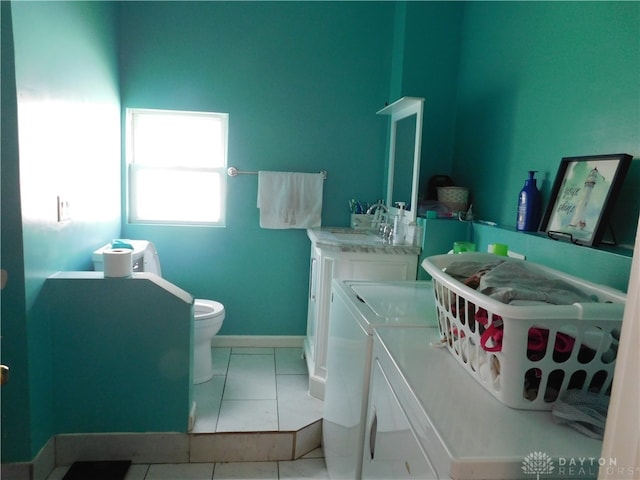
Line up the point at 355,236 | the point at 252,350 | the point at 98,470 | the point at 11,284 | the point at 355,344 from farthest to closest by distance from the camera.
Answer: the point at 252,350, the point at 355,236, the point at 98,470, the point at 11,284, the point at 355,344

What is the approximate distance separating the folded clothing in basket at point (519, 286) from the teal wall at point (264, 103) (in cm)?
190

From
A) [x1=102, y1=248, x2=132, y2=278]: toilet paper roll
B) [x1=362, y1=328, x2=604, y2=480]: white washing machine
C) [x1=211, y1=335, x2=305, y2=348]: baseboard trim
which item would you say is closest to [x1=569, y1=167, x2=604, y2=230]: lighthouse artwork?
[x1=362, y1=328, x2=604, y2=480]: white washing machine

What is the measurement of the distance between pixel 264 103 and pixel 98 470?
2.31m

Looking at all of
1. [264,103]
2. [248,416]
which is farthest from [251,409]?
[264,103]

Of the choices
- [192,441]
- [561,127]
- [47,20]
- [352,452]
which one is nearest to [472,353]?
[352,452]

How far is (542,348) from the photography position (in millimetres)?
849

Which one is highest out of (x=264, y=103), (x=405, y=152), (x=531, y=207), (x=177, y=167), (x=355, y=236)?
(x=264, y=103)

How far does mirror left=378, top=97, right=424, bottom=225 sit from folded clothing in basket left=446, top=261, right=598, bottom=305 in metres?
1.21

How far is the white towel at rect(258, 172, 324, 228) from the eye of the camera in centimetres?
290

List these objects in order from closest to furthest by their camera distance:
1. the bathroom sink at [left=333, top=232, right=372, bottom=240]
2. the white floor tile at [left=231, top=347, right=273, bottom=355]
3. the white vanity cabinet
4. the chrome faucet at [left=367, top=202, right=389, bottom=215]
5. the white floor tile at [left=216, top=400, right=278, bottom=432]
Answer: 1. the white floor tile at [left=216, top=400, right=278, bottom=432]
2. the white vanity cabinet
3. the bathroom sink at [left=333, top=232, right=372, bottom=240]
4. the chrome faucet at [left=367, top=202, right=389, bottom=215]
5. the white floor tile at [left=231, top=347, right=273, bottom=355]

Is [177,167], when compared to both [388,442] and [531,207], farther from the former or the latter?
[388,442]

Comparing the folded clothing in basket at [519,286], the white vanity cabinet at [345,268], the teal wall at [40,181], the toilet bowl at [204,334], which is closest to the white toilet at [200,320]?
the toilet bowl at [204,334]

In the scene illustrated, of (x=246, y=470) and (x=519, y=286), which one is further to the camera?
(x=246, y=470)

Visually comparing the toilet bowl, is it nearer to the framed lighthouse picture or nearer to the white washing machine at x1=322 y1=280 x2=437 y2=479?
the white washing machine at x1=322 y1=280 x2=437 y2=479
